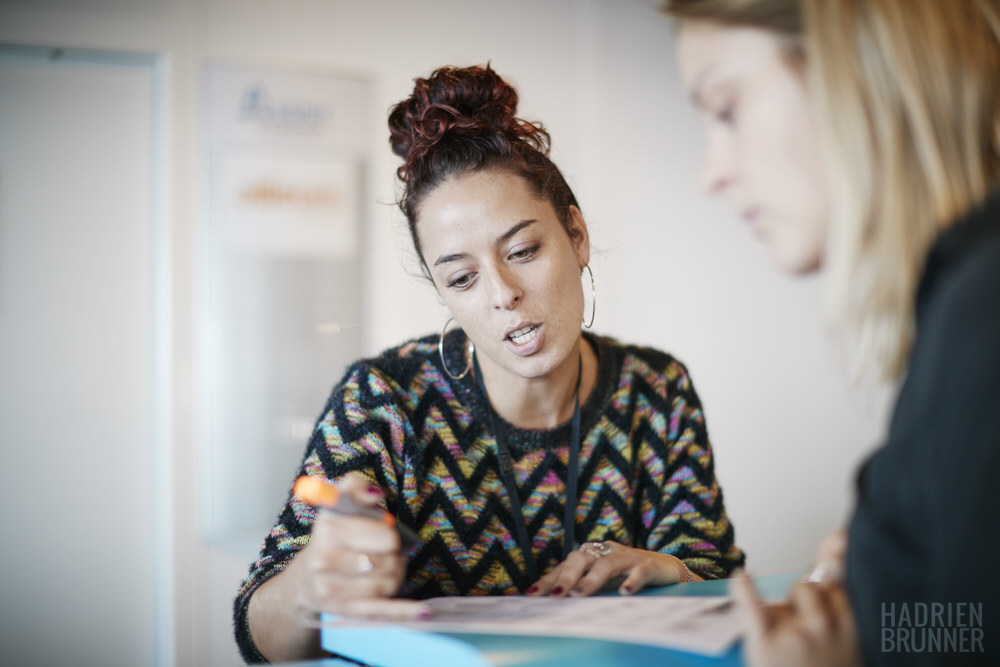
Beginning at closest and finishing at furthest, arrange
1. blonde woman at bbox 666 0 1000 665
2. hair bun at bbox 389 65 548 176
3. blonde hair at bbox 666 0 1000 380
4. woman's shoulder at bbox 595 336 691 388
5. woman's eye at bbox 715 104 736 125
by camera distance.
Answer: blonde woman at bbox 666 0 1000 665, blonde hair at bbox 666 0 1000 380, woman's eye at bbox 715 104 736 125, hair bun at bbox 389 65 548 176, woman's shoulder at bbox 595 336 691 388

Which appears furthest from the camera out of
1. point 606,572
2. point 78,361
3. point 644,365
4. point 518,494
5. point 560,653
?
point 78,361

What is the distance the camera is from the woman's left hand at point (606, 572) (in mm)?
1150

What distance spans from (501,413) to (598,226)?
1995 mm

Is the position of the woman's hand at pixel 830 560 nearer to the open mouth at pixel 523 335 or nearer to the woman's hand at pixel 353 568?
the woman's hand at pixel 353 568

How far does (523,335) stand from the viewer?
57.2 inches

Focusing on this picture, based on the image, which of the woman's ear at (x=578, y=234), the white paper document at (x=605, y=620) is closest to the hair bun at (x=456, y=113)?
the woman's ear at (x=578, y=234)

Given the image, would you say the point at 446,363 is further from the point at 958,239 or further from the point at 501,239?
the point at 958,239

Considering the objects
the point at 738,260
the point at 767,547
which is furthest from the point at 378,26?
the point at 767,547

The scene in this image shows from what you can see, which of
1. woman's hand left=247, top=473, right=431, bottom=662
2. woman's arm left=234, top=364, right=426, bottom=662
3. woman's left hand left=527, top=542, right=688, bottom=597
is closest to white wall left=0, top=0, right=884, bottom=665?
woman's arm left=234, top=364, right=426, bottom=662

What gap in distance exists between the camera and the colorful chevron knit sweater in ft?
4.63

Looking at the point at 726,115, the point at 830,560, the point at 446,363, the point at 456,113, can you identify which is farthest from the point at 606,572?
the point at 456,113

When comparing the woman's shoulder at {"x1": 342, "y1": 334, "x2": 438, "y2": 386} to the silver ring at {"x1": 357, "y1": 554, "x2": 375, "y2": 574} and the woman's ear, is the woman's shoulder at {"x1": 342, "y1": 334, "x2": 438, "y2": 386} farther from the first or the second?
the silver ring at {"x1": 357, "y1": 554, "x2": 375, "y2": 574}

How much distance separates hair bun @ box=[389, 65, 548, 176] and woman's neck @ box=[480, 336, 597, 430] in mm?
427

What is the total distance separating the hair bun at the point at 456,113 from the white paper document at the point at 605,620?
838mm
